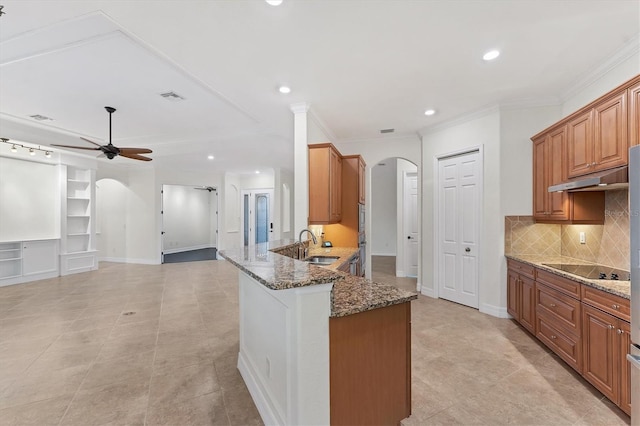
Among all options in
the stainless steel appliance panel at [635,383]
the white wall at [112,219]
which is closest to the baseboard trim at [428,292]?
the stainless steel appliance panel at [635,383]

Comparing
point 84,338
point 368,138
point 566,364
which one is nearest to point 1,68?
point 84,338

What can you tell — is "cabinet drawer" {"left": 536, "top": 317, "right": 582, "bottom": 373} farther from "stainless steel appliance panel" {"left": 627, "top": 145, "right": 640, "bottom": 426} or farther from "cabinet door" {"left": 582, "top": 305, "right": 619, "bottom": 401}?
"stainless steel appliance panel" {"left": 627, "top": 145, "right": 640, "bottom": 426}

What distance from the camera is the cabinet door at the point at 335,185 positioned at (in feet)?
12.9

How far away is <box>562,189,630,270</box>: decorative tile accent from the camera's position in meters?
2.67

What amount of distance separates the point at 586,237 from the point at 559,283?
100 cm

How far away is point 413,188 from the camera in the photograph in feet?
21.5

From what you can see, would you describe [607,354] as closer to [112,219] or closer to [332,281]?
[332,281]

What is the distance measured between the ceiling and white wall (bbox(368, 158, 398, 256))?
5.61 m

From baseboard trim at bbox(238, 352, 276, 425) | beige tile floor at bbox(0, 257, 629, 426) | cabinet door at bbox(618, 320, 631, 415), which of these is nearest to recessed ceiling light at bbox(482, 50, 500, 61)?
cabinet door at bbox(618, 320, 631, 415)

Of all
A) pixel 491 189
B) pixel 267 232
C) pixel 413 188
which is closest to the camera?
pixel 491 189

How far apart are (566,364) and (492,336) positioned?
705 mm

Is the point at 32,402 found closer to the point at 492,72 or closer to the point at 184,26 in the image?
the point at 184,26

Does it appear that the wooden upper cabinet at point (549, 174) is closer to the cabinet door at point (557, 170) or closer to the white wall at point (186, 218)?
the cabinet door at point (557, 170)

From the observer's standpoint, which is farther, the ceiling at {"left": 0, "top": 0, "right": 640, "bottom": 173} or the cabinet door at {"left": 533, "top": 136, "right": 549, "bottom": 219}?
the cabinet door at {"left": 533, "top": 136, "right": 549, "bottom": 219}
